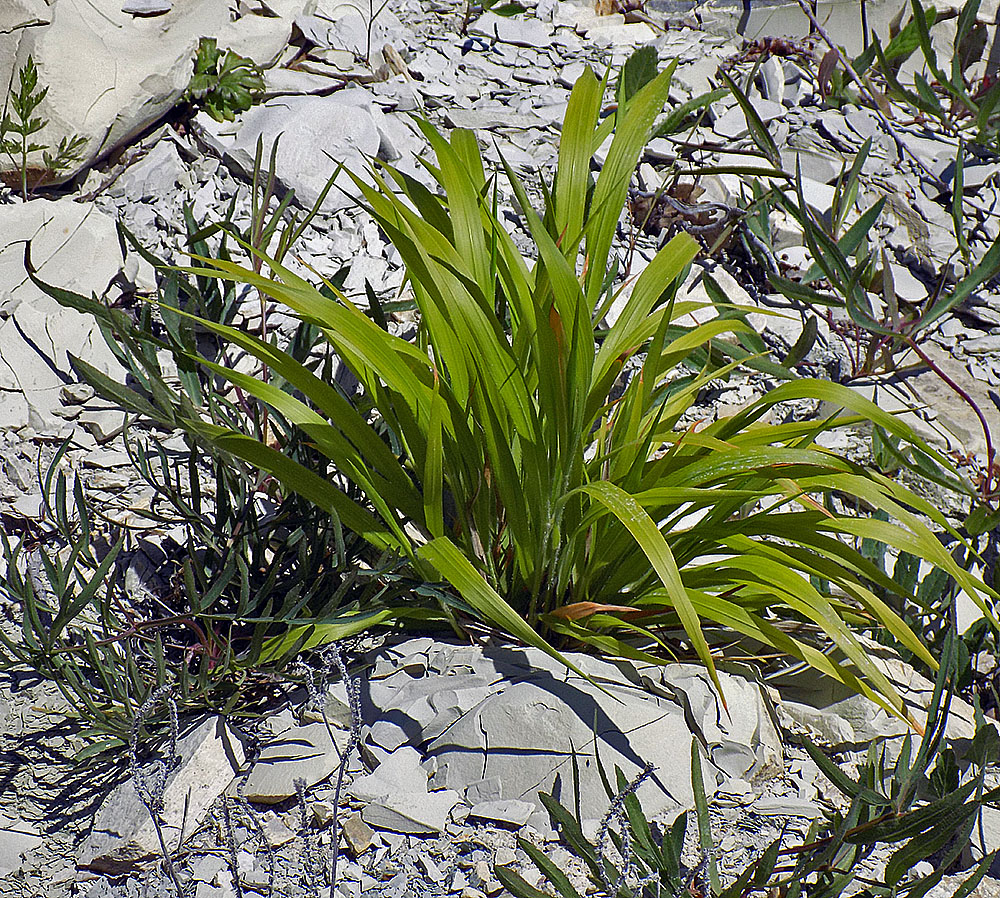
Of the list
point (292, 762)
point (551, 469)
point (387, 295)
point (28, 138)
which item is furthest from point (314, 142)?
point (292, 762)

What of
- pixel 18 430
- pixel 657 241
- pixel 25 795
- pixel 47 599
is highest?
pixel 657 241

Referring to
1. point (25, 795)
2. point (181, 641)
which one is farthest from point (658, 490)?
point (25, 795)

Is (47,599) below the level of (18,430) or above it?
below

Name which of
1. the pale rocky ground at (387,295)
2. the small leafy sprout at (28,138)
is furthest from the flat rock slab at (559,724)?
the small leafy sprout at (28,138)

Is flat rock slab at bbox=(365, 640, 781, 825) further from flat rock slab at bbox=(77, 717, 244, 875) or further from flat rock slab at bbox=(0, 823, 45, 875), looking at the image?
flat rock slab at bbox=(0, 823, 45, 875)

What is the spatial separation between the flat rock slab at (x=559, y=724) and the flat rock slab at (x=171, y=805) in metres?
0.20

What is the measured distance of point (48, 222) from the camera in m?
1.94

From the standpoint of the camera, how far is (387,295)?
2.01 m

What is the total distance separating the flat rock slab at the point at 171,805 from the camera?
111 cm

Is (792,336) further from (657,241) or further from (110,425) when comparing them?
(110,425)

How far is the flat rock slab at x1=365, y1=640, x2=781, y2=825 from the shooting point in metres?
1.19

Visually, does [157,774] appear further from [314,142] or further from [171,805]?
[314,142]

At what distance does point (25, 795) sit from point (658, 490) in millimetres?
935

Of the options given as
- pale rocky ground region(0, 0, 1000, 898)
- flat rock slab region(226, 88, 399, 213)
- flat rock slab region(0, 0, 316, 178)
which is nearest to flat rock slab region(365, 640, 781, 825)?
pale rocky ground region(0, 0, 1000, 898)
